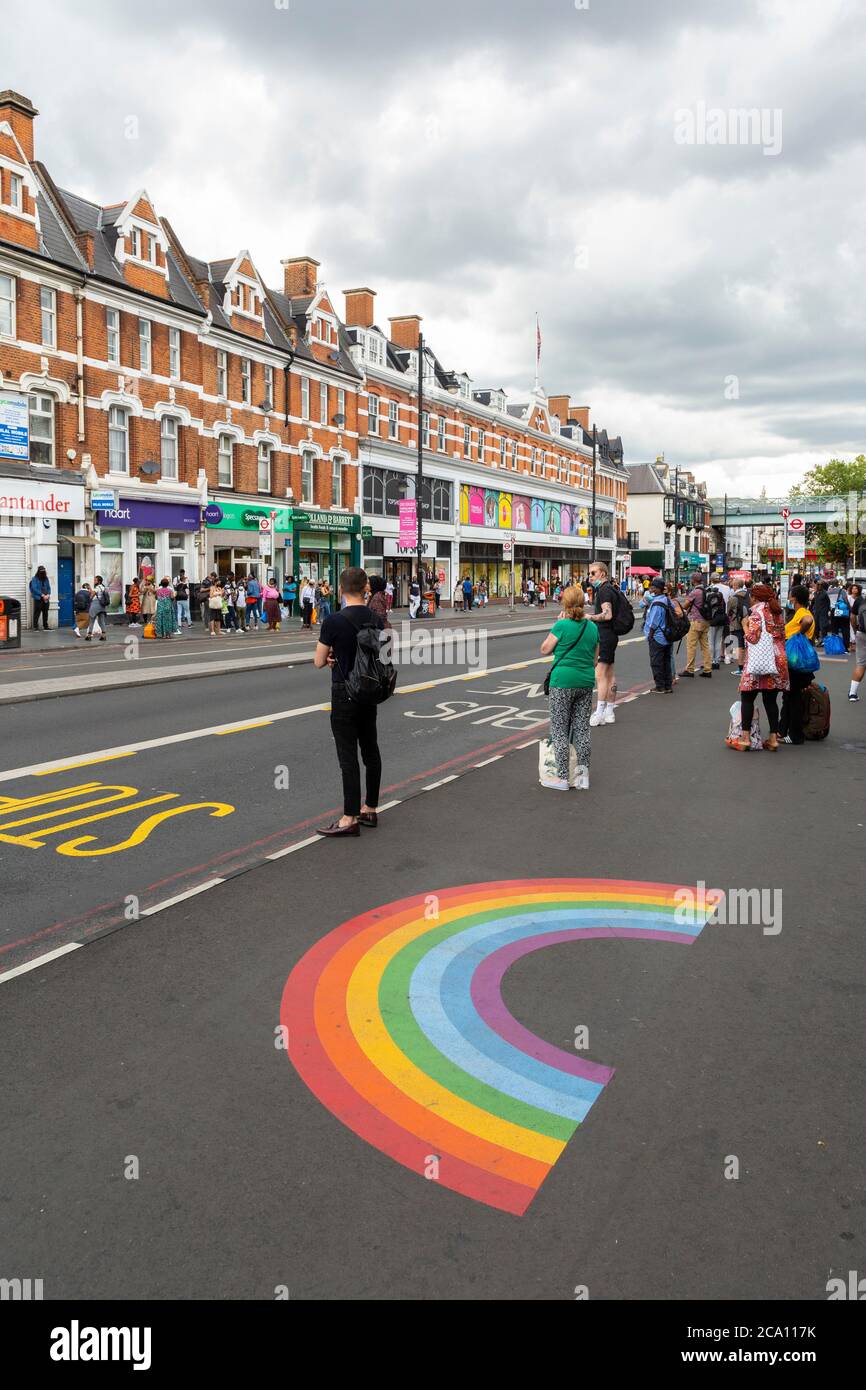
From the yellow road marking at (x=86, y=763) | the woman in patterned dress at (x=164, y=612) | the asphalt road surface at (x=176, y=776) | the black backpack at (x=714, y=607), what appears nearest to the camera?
the asphalt road surface at (x=176, y=776)

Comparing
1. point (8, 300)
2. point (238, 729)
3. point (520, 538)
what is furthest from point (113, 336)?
point (520, 538)

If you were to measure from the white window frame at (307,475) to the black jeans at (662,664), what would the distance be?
29.1 m

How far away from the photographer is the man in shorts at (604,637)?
11859 millimetres

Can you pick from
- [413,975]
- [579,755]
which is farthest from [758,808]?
[413,975]

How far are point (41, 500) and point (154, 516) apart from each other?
5.04 metres

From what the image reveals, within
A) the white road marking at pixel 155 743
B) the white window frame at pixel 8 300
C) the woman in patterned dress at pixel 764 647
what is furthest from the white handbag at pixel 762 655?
the white window frame at pixel 8 300

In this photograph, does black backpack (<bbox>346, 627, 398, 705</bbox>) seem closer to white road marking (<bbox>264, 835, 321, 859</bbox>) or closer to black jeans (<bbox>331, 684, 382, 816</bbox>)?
black jeans (<bbox>331, 684, 382, 816</bbox>)

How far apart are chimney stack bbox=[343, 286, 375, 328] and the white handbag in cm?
4169

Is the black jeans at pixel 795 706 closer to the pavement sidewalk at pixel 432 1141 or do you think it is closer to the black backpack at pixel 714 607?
the pavement sidewalk at pixel 432 1141

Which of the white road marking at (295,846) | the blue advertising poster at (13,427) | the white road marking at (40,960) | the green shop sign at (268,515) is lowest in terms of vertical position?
the white road marking at (40,960)

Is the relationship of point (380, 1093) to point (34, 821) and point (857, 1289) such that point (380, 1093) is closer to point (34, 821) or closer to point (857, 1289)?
point (857, 1289)

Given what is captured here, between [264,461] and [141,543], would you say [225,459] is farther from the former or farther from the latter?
[141,543]
